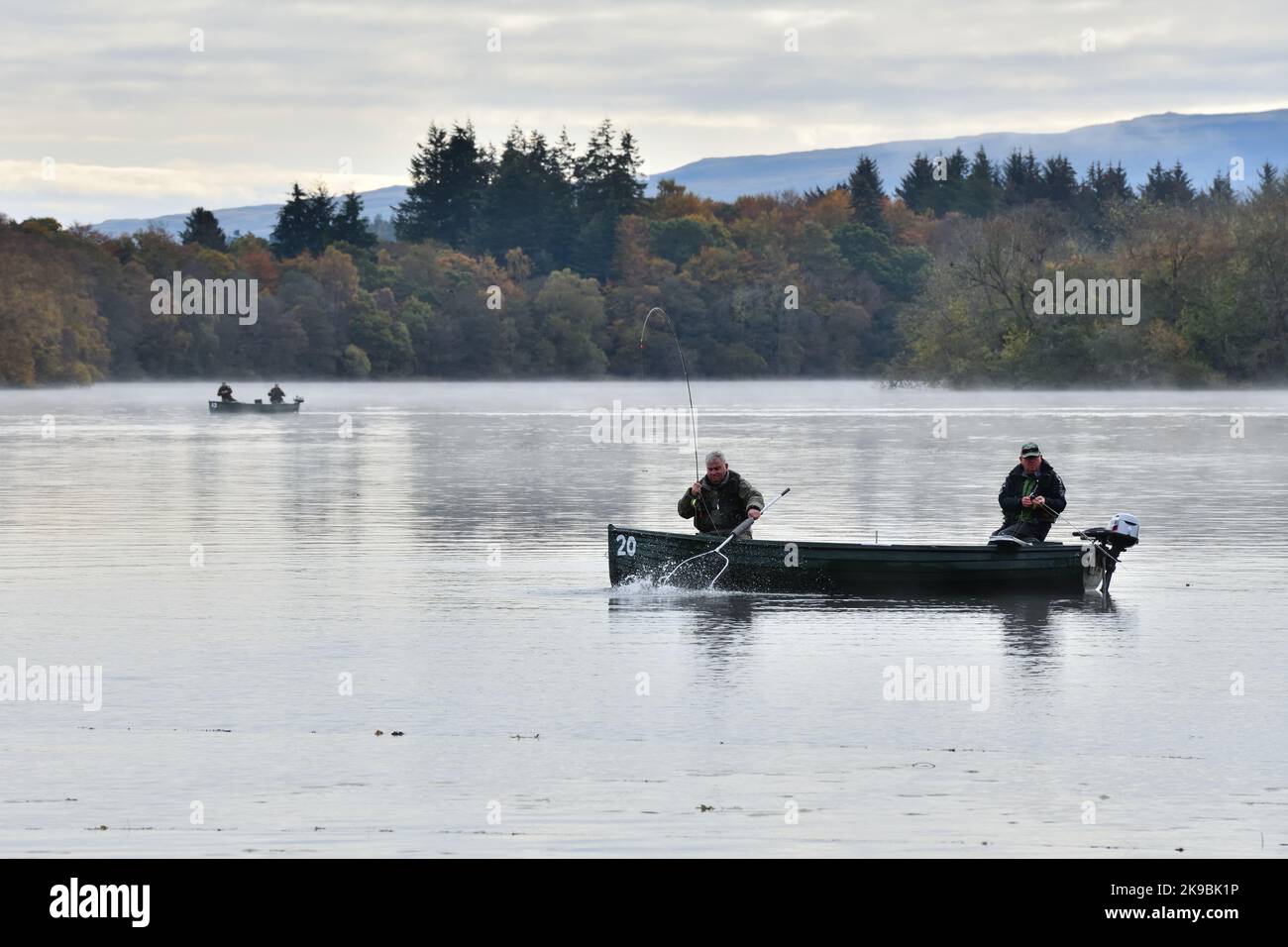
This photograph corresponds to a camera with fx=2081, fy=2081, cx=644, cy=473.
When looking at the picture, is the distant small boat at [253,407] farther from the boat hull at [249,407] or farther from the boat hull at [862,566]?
the boat hull at [862,566]

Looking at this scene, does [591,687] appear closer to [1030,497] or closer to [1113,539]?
[1030,497]

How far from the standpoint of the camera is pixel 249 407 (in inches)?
3327

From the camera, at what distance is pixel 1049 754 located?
1338 cm

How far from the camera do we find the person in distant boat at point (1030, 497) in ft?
73.2

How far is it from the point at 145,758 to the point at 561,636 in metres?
6.27

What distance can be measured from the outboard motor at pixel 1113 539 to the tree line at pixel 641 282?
87487 millimetres

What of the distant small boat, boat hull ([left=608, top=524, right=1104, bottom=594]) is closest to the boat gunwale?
boat hull ([left=608, top=524, right=1104, bottom=594])

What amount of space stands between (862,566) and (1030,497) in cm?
205

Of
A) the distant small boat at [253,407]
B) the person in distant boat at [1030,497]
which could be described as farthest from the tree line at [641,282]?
the person in distant boat at [1030,497]

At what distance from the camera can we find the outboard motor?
22109mm

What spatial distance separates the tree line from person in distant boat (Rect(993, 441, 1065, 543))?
87407 mm

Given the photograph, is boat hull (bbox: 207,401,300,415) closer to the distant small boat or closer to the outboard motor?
the distant small boat
